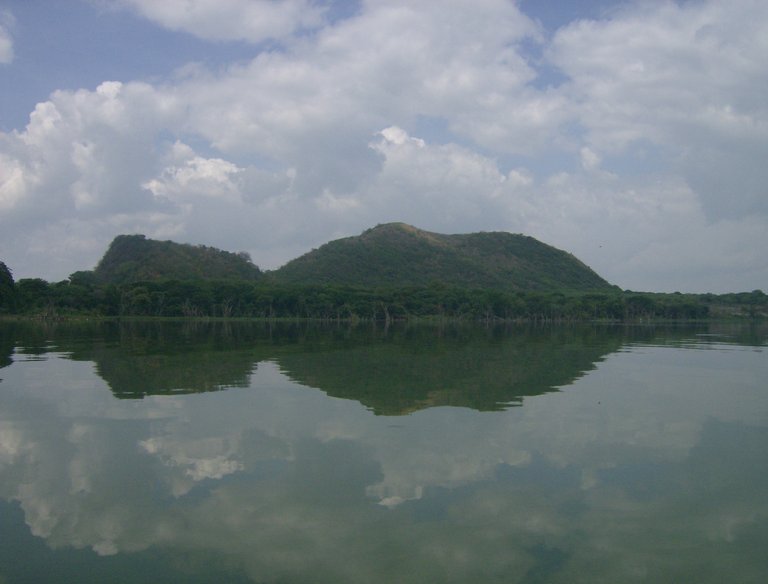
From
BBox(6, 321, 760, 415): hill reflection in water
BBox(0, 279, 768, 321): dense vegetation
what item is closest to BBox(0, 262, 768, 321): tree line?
BBox(0, 279, 768, 321): dense vegetation

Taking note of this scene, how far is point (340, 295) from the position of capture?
124 meters

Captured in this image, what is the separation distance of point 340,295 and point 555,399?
108 metres

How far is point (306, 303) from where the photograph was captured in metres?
119

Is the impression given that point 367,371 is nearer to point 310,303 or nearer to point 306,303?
point 306,303

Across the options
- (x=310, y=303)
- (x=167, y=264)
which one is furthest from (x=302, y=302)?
(x=167, y=264)

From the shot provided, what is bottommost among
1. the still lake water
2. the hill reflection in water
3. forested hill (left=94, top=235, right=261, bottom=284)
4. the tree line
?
the still lake water

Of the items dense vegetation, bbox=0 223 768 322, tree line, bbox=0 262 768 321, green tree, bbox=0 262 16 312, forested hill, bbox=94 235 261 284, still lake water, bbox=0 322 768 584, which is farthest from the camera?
forested hill, bbox=94 235 261 284

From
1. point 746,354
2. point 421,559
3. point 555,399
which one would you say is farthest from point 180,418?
point 746,354

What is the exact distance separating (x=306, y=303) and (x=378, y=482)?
365ft

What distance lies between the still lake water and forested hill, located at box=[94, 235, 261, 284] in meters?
164

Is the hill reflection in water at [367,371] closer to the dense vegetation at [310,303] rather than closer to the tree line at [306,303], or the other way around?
the tree line at [306,303]

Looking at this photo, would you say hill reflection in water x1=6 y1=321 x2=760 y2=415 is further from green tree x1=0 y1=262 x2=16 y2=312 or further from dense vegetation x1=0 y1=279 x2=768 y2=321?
dense vegetation x1=0 y1=279 x2=768 y2=321

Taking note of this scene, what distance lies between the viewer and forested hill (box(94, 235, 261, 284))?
178 metres

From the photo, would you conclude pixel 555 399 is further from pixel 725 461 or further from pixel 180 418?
pixel 180 418
